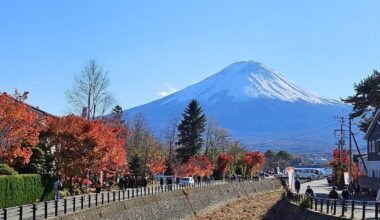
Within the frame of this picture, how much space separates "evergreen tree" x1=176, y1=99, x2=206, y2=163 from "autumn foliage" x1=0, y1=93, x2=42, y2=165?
56534 millimetres

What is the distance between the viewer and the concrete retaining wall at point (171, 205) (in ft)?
98.3

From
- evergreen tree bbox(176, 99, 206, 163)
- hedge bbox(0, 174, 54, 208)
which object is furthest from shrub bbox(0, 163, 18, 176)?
evergreen tree bbox(176, 99, 206, 163)

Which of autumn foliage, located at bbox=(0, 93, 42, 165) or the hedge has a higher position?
autumn foliage, located at bbox=(0, 93, 42, 165)

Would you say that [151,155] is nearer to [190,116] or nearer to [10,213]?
[190,116]

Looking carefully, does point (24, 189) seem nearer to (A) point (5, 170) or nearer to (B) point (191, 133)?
(A) point (5, 170)

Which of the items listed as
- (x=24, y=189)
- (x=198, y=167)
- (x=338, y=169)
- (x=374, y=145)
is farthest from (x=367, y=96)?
(x=24, y=189)

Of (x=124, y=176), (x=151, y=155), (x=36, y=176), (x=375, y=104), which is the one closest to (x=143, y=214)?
(x=36, y=176)

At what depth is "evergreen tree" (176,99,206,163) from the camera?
94.8 metres

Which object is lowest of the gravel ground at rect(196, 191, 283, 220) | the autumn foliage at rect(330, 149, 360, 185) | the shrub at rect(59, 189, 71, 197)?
the gravel ground at rect(196, 191, 283, 220)

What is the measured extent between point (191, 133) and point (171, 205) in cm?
5340

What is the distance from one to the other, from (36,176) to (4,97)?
5.50 metres

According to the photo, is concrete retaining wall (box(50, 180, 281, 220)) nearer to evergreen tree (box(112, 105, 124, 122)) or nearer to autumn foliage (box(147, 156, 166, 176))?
autumn foliage (box(147, 156, 166, 176))

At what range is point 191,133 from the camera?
9731 centimetres

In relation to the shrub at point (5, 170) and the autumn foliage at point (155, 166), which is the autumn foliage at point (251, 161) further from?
the shrub at point (5, 170)
